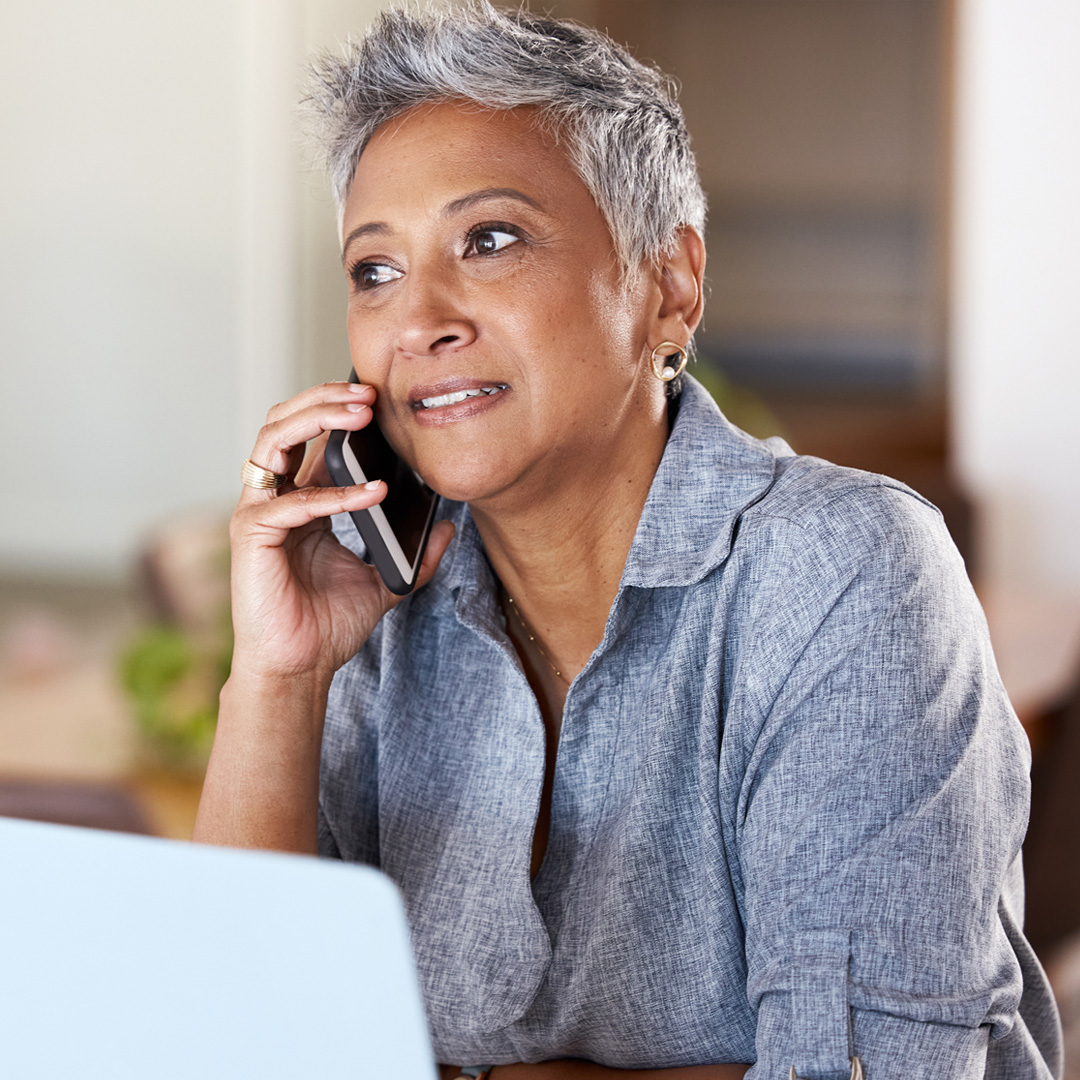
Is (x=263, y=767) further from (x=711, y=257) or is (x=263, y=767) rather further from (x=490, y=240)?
(x=711, y=257)

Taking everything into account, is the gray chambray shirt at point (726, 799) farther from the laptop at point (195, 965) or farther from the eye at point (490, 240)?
the laptop at point (195, 965)

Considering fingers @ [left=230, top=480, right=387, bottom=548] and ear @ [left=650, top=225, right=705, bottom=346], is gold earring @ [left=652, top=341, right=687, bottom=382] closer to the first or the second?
ear @ [left=650, top=225, right=705, bottom=346]

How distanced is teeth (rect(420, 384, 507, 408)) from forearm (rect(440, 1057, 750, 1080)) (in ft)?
1.92

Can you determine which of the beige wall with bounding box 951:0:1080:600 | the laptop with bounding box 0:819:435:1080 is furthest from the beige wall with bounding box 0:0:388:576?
the laptop with bounding box 0:819:435:1080

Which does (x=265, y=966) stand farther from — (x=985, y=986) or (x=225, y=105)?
(x=225, y=105)

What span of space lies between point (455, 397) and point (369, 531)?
164 millimetres

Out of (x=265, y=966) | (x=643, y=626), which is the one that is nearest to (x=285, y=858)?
(x=265, y=966)

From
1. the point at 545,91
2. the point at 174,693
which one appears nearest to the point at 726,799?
the point at 545,91

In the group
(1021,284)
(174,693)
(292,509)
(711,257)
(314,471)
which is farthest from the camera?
(711,257)

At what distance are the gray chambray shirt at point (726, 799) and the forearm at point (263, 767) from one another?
84 mm

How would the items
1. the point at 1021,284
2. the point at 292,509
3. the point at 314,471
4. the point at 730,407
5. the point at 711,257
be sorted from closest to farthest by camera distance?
the point at 292,509
the point at 314,471
the point at 730,407
the point at 1021,284
the point at 711,257

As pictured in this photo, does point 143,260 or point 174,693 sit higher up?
point 143,260

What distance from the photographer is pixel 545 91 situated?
1021 millimetres

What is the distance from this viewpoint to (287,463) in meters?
1.13
